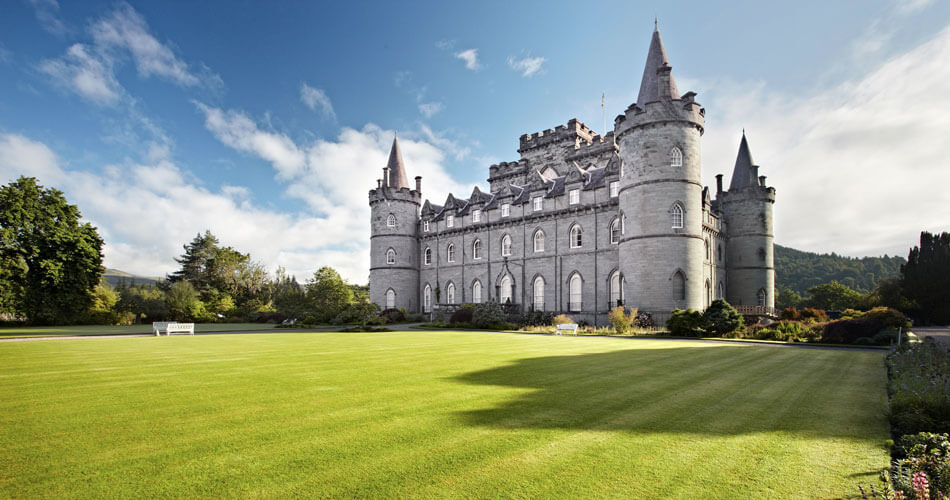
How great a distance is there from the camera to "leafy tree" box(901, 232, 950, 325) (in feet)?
128

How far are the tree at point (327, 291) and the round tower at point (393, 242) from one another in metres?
3.49

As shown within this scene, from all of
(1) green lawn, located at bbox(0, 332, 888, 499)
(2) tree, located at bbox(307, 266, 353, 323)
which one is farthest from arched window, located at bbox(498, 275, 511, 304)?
(1) green lawn, located at bbox(0, 332, 888, 499)

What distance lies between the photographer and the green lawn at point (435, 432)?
3861 millimetres

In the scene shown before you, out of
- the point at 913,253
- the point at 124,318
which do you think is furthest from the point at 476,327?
the point at 913,253

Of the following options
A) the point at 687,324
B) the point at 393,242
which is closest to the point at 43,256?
the point at 393,242

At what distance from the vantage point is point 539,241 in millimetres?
39500

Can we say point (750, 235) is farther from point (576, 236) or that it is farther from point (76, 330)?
point (76, 330)

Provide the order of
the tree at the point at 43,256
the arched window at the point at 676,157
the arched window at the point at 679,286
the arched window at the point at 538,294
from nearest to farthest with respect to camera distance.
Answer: the arched window at the point at 679,286
the arched window at the point at 676,157
the tree at the point at 43,256
the arched window at the point at 538,294

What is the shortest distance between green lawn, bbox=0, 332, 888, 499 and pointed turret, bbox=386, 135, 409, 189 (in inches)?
1522

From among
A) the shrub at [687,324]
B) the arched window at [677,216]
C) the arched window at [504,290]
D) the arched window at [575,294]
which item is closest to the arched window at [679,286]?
the arched window at [677,216]

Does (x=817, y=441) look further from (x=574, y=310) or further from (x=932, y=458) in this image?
(x=574, y=310)

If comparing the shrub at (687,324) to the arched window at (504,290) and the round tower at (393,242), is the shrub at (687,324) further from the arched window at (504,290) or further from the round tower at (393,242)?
the round tower at (393,242)

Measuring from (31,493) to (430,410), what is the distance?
3837 mm

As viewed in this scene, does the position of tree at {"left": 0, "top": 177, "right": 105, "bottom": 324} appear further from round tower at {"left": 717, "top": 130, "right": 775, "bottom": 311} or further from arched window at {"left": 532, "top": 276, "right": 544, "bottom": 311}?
round tower at {"left": 717, "top": 130, "right": 775, "bottom": 311}
